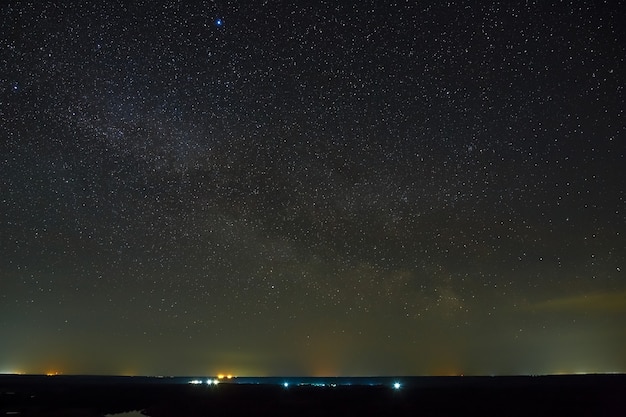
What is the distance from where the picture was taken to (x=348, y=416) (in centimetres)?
3300

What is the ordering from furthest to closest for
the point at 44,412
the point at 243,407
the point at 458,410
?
the point at 243,407
the point at 458,410
the point at 44,412

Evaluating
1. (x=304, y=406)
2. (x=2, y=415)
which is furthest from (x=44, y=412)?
(x=304, y=406)

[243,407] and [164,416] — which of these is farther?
[243,407]

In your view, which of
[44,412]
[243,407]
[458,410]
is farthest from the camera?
[243,407]

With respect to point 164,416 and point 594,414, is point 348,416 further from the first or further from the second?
point 594,414

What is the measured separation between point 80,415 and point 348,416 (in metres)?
17.8

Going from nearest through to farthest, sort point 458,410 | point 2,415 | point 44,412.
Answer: point 2,415, point 44,412, point 458,410

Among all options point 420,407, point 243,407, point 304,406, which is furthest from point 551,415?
point 243,407

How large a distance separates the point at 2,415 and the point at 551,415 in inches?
1387

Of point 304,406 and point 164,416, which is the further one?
point 304,406

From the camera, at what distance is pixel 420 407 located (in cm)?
4047

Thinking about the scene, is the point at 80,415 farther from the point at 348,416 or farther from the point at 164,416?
the point at 348,416

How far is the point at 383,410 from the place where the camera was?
3712 centimetres

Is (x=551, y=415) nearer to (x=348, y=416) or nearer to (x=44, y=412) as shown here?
(x=348, y=416)
